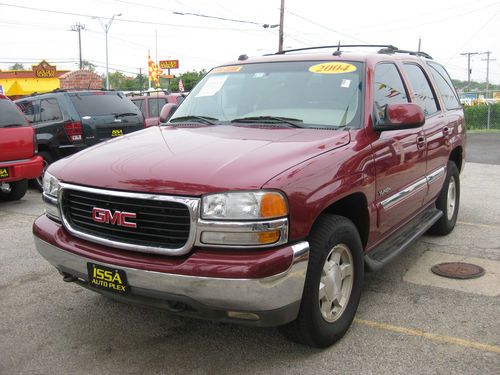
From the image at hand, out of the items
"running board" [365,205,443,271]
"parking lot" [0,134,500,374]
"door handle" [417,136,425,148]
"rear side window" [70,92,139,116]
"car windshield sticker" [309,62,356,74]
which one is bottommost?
"parking lot" [0,134,500,374]

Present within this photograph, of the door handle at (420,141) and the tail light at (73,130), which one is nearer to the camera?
the door handle at (420,141)

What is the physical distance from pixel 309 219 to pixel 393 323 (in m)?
1.26

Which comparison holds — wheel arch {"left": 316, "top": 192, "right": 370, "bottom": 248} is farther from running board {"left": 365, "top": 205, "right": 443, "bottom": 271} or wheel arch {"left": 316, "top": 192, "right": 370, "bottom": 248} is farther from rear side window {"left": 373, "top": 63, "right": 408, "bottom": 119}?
rear side window {"left": 373, "top": 63, "right": 408, "bottom": 119}

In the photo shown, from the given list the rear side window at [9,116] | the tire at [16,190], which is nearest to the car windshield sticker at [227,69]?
the rear side window at [9,116]

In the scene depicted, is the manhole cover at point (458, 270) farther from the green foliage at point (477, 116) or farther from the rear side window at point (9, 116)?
the green foliage at point (477, 116)

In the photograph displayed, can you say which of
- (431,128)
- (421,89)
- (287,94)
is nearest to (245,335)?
(287,94)

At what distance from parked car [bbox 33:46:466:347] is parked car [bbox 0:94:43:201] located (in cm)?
393

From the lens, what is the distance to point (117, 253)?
9.61ft

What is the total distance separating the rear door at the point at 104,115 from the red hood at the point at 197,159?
18.9 ft

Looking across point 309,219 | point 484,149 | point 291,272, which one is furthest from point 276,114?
point 484,149

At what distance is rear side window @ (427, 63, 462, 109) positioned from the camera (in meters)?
5.45

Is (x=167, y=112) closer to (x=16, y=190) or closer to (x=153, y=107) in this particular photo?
(x=16, y=190)

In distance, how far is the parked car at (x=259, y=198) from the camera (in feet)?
8.68

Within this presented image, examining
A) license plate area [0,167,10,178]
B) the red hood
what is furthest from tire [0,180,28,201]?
the red hood
